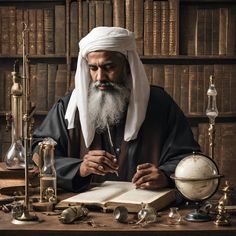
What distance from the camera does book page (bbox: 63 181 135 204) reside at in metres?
2.70

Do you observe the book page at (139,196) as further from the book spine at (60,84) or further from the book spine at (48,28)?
the book spine at (48,28)

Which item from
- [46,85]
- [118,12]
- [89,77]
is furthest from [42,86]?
[89,77]

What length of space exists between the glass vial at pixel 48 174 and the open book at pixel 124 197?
0.37 ft

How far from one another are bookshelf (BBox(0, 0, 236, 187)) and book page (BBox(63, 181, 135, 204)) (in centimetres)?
238

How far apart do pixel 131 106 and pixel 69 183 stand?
0.77 m

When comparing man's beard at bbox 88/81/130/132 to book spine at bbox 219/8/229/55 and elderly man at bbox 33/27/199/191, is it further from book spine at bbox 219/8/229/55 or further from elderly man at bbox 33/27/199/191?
book spine at bbox 219/8/229/55

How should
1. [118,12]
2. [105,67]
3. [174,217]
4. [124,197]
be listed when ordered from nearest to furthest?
[174,217]
[124,197]
[105,67]
[118,12]

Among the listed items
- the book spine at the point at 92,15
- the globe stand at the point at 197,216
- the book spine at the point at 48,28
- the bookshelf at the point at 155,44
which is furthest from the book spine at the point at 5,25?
the globe stand at the point at 197,216

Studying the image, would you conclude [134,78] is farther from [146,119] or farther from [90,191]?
[90,191]

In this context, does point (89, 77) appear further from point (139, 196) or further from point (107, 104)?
point (139, 196)

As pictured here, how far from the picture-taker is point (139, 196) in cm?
272

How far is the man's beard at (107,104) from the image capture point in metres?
3.65

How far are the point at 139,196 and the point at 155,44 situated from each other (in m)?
2.75

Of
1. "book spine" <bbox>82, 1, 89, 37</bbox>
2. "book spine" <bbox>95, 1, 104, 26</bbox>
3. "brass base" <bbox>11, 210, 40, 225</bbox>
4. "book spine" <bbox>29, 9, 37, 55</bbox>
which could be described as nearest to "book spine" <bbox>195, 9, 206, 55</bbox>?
"book spine" <bbox>95, 1, 104, 26</bbox>
